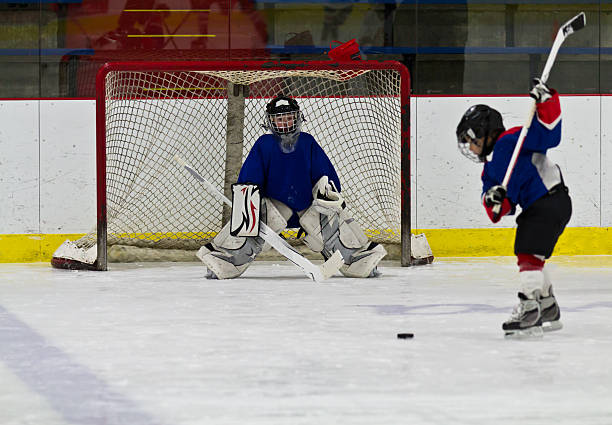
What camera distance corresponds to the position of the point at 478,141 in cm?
361

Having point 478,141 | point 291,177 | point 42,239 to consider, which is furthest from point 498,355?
point 42,239

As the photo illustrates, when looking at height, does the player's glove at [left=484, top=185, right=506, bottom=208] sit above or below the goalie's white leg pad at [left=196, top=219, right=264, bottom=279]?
above

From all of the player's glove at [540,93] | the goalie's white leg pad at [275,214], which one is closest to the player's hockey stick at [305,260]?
the goalie's white leg pad at [275,214]

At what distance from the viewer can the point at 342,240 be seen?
5.46 m

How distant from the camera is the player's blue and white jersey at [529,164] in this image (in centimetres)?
355

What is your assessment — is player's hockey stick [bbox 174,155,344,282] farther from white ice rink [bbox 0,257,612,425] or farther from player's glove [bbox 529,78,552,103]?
player's glove [bbox 529,78,552,103]

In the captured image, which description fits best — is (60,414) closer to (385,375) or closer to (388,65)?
(385,375)

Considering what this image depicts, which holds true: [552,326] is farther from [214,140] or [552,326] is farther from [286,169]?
[214,140]

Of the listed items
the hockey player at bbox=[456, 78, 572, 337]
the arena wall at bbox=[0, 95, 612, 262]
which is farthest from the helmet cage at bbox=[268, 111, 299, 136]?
the hockey player at bbox=[456, 78, 572, 337]

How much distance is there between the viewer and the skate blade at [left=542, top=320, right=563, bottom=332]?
360 centimetres

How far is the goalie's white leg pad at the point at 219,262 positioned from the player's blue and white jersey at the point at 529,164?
206 centimetres

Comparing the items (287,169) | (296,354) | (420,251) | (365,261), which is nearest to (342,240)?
(365,261)

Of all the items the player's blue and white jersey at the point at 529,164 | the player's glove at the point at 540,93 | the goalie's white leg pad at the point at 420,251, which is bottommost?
the goalie's white leg pad at the point at 420,251

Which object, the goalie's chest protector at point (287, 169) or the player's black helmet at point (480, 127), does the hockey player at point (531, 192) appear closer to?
the player's black helmet at point (480, 127)
